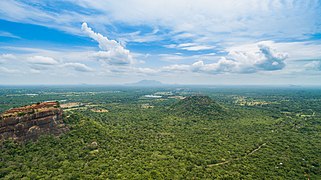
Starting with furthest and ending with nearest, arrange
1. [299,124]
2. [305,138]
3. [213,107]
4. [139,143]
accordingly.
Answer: [213,107], [299,124], [305,138], [139,143]

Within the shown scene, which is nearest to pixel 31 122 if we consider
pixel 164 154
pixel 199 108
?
pixel 164 154

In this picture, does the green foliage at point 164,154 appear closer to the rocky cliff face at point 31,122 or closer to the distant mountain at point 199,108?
the rocky cliff face at point 31,122

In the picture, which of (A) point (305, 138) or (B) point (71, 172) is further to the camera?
(A) point (305, 138)

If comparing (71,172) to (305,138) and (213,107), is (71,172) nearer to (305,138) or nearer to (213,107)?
(305,138)

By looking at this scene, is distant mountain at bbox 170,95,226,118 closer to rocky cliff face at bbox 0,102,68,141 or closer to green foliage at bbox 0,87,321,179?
green foliage at bbox 0,87,321,179

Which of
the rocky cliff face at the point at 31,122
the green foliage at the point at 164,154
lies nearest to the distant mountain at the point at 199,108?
the green foliage at the point at 164,154

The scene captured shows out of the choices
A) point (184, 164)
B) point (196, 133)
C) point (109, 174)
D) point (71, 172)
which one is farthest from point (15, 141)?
point (196, 133)

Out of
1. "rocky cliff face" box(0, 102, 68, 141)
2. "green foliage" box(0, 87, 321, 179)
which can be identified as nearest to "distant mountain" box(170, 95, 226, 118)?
"green foliage" box(0, 87, 321, 179)
